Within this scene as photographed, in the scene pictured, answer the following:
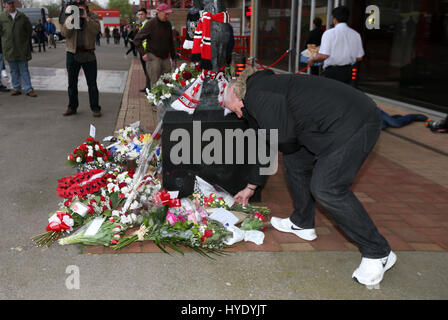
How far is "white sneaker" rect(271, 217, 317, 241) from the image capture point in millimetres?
3576

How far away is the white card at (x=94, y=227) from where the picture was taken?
133 inches

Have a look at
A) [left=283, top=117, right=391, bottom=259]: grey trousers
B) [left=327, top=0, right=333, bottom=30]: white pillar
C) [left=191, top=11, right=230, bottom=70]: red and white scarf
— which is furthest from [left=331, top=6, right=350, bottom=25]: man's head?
[left=327, top=0, right=333, bottom=30]: white pillar

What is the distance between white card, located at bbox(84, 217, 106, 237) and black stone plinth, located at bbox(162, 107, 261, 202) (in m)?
0.88

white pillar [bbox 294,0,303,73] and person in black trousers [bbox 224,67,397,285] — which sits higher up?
white pillar [bbox 294,0,303,73]

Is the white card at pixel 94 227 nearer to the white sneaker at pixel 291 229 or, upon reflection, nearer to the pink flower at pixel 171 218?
the pink flower at pixel 171 218

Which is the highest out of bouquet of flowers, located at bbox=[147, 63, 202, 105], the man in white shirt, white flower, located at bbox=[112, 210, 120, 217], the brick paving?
the man in white shirt

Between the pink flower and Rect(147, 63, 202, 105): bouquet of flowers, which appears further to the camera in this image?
Rect(147, 63, 202, 105): bouquet of flowers

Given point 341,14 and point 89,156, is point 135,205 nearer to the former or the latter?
point 89,156

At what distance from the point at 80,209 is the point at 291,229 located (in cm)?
186

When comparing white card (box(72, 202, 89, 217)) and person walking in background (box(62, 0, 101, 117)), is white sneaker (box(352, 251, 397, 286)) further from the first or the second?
person walking in background (box(62, 0, 101, 117))

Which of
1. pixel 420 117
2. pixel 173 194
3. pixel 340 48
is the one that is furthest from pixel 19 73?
pixel 420 117

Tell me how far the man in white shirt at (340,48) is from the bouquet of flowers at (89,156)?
374 centimetres

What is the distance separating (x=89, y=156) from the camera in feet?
16.2

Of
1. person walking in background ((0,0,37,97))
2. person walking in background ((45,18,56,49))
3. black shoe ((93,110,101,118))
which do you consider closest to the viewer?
black shoe ((93,110,101,118))
